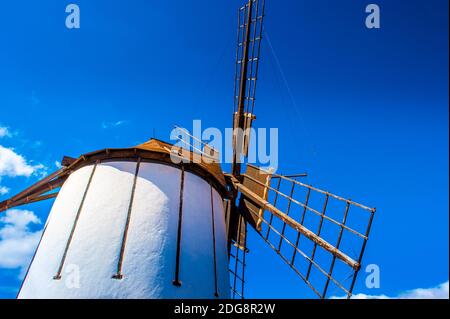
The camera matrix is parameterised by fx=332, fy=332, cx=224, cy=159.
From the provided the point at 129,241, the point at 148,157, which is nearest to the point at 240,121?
the point at 148,157

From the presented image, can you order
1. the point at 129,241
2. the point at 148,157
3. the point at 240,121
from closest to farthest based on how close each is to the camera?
the point at 129,241 → the point at 148,157 → the point at 240,121

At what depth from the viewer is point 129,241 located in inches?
304

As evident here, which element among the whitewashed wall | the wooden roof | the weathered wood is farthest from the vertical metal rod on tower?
the whitewashed wall

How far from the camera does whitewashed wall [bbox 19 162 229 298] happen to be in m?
7.18

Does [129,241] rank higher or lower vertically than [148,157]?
lower

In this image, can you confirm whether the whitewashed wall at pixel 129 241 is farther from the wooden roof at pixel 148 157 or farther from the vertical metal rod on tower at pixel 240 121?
the vertical metal rod on tower at pixel 240 121

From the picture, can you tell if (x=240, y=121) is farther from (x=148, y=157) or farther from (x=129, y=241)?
(x=129, y=241)

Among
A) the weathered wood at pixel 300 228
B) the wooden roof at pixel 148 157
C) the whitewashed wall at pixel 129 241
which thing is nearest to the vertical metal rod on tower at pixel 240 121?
the weathered wood at pixel 300 228

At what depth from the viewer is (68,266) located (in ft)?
24.1

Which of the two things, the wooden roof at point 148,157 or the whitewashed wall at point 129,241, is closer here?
the whitewashed wall at point 129,241

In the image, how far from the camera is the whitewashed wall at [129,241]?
7184 millimetres

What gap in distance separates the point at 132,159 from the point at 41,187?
445cm
